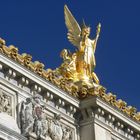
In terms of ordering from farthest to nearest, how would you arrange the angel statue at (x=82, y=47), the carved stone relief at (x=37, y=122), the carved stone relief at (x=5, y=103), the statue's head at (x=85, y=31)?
1. the statue's head at (x=85, y=31)
2. the angel statue at (x=82, y=47)
3. the carved stone relief at (x=37, y=122)
4. the carved stone relief at (x=5, y=103)

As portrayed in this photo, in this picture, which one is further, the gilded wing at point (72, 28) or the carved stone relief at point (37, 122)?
the gilded wing at point (72, 28)

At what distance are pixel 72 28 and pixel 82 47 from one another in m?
1.08

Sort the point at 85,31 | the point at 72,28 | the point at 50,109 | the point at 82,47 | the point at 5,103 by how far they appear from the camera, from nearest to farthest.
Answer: the point at 5,103
the point at 50,109
the point at 82,47
the point at 85,31
the point at 72,28

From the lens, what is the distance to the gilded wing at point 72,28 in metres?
31.6

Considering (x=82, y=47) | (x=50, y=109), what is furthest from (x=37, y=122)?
(x=82, y=47)

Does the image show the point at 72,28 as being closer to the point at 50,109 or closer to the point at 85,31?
the point at 85,31

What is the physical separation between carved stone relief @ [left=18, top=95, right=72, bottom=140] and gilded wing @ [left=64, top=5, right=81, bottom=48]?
4.86 metres

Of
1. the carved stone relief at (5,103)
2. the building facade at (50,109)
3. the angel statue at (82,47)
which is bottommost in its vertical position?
the carved stone relief at (5,103)

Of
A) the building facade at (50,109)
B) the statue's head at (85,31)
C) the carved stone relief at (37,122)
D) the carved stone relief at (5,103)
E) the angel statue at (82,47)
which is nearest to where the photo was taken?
the carved stone relief at (5,103)

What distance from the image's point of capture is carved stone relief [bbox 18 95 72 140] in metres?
26.0

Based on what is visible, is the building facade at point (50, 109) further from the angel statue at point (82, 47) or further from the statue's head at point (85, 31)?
the statue's head at point (85, 31)

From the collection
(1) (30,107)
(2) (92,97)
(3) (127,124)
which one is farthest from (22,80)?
(3) (127,124)

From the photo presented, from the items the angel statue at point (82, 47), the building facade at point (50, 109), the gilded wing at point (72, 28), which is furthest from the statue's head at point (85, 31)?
the building facade at point (50, 109)

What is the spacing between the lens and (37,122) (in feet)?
86.4
